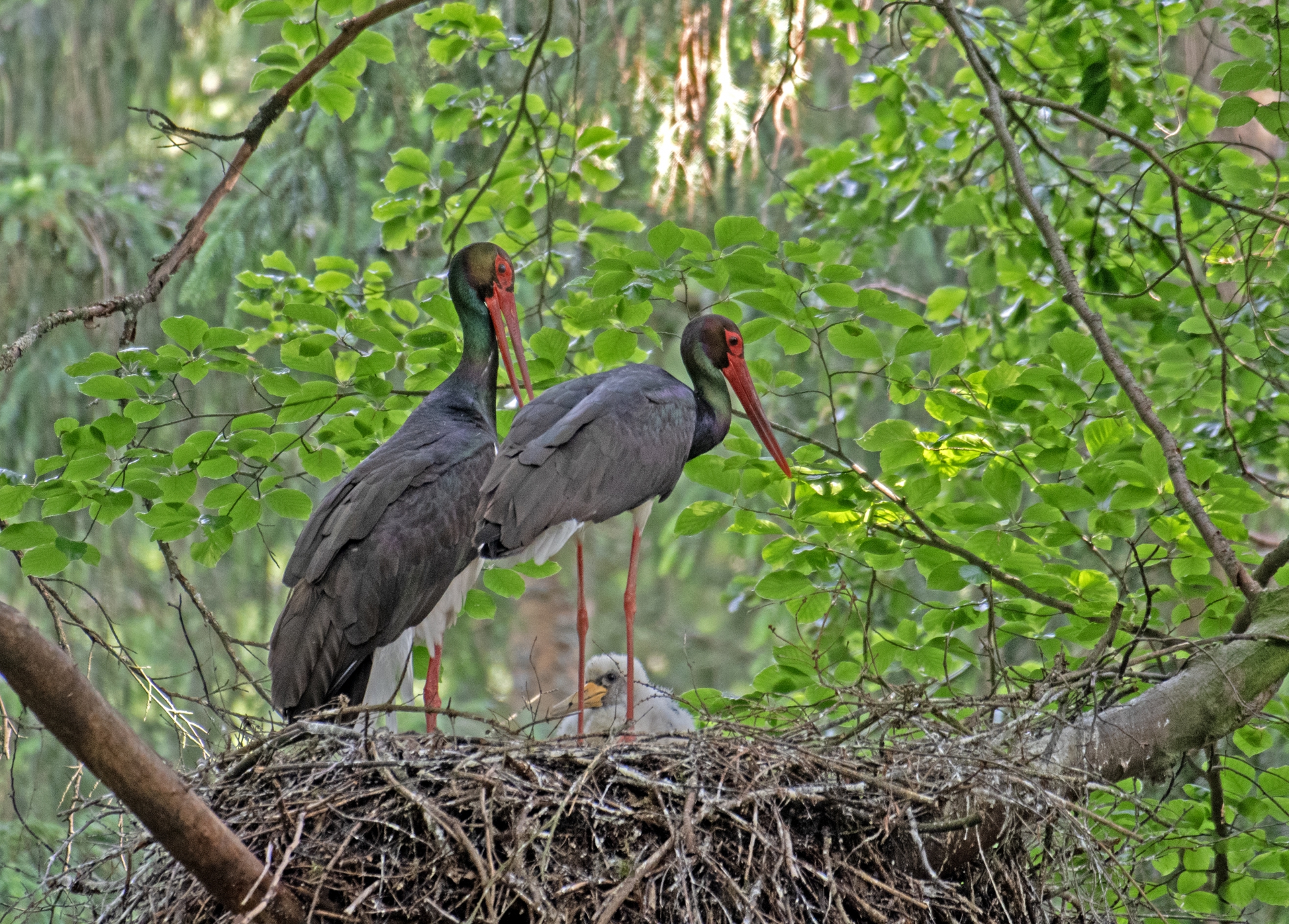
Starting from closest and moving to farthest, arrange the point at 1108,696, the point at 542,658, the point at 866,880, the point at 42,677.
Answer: the point at 42,677 < the point at 866,880 < the point at 1108,696 < the point at 542,658

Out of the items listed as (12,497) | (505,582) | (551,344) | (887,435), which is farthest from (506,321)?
(12,497)

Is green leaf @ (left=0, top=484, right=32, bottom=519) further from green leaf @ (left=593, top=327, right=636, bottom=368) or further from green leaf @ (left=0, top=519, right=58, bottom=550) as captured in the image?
green leaf @ (left=593, top=327, right=636, bottom=368)

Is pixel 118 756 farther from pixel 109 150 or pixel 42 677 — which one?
pixel 109 150

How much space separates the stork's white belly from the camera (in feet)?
14.0

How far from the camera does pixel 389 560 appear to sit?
152 inches

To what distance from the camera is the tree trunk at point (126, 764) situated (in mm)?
1753

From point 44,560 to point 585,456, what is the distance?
154cm

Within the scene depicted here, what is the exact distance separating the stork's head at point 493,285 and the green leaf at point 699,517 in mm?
961

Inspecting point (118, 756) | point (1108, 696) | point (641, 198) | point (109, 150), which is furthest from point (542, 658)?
point (118, 756)

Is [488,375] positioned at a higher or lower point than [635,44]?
lower

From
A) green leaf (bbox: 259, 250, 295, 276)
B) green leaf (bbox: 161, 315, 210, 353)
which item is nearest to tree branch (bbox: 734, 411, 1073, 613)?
green leaf (bbox: 161, 315, 210, 353)

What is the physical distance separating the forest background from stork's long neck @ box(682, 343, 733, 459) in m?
0.28

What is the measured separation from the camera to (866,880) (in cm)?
260

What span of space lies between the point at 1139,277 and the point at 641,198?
12.9ft
